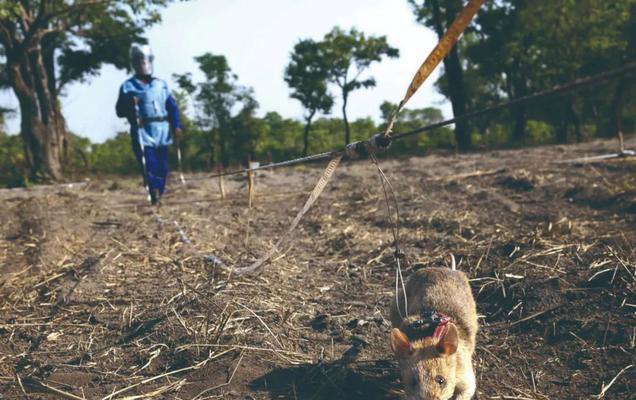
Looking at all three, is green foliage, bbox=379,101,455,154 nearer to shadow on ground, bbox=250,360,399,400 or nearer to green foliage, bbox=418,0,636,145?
green foliage, bbox=418,0,636,145

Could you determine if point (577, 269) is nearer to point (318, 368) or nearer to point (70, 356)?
point (318, 368)

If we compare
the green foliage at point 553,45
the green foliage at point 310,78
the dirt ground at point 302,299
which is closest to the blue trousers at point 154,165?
the dirt ground at point 302,299

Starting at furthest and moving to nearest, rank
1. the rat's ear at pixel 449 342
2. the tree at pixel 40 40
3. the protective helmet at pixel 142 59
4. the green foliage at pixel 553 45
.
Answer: the green foliage at pixel 553 45 < the tree at pixel 40 40 < the protective helmet at pixel 142 59 < the rat's ear at pixel 449 342

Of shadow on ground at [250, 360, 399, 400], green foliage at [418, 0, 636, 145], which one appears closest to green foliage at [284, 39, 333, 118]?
green foliage at [418, 0, 636, 145]

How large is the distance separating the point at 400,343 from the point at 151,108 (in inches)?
296

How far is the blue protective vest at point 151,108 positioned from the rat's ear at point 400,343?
7.38 meters

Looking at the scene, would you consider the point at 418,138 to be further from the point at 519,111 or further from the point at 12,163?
the point at 12,163

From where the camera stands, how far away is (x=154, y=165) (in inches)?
390

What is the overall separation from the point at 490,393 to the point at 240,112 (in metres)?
29.8

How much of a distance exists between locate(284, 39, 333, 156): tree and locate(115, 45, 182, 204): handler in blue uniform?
22.4 metres

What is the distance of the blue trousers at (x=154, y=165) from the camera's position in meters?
9.73

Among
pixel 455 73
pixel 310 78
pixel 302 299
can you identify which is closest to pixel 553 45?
pixel 455 73

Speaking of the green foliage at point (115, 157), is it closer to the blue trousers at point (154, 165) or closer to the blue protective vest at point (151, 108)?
the blue trousers at point (154, 165)

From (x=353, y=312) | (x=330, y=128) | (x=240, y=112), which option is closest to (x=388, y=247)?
(x=353, y=312)
